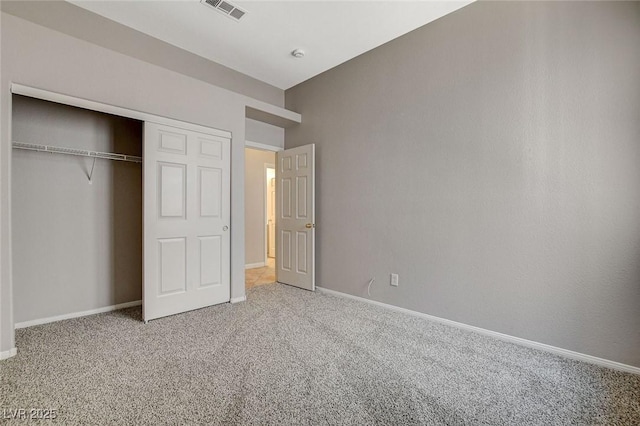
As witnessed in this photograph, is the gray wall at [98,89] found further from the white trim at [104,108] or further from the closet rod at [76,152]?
the closet rod at [76,152]

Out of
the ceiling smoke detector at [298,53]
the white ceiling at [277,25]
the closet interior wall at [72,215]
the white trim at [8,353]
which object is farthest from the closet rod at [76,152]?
the ceiling smoke detector at [298,53]

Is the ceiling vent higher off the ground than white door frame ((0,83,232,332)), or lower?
higher

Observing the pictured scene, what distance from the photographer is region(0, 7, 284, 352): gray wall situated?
85.7 inches

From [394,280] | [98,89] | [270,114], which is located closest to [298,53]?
[270,114]

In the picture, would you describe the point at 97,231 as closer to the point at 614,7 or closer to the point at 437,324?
the point at 437,324

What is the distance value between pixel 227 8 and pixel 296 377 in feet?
10.9

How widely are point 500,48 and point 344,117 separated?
185 cm

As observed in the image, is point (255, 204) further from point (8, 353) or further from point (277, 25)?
point (8, 353)

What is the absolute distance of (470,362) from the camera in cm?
219

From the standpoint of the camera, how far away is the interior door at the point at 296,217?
412 centimetres

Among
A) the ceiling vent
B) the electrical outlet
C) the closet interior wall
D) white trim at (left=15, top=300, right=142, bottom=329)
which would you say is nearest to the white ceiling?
the ceiling vent

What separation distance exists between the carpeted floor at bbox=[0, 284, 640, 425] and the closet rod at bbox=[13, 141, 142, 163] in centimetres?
170

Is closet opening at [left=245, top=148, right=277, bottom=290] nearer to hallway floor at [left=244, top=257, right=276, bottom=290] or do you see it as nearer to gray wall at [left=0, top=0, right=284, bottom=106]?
hallway floor at [left=244, top=257, right=276, bottom=290]

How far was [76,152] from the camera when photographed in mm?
2910
